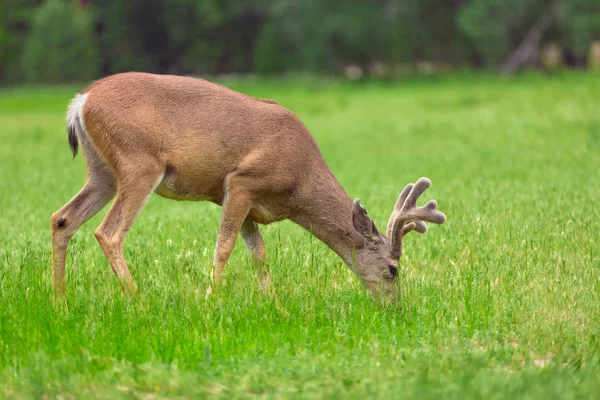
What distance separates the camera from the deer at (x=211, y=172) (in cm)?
701

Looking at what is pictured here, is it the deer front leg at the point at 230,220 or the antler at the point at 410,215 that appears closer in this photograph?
the antler at the point at 410,215

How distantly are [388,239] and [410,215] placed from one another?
16.6 inches

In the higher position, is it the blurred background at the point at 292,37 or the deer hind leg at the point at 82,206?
the blurred background at the point at 292,37

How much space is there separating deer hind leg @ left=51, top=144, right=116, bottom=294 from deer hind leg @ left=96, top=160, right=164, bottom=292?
0.38 metres

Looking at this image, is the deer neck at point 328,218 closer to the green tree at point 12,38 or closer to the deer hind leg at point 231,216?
the deer hind leg at point 231,216

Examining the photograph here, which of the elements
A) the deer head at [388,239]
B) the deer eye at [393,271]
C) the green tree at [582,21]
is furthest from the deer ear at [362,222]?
the green tree at [582,21]

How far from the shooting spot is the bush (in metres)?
50.0

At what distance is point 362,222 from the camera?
23.7 ft

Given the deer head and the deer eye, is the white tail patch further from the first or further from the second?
the deer eye

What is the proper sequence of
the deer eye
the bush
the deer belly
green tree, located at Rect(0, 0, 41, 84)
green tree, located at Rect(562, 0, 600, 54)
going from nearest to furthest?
the deer eye, the deer belly, green tree, located at Rect(562, 0, 600, 54), the bush, green tree, located at Rect(0, 0, 41, 84)

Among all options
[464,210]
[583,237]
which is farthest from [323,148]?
[583,237]

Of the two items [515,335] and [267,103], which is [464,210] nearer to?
[267,103]

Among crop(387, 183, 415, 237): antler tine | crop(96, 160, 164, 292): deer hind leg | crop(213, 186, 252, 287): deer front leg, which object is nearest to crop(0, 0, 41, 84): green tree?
crop(96, 160, 164, 292): deer hind leg

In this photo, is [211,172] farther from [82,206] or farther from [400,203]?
[400,203]
